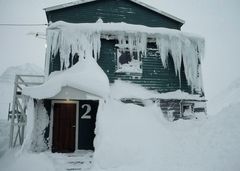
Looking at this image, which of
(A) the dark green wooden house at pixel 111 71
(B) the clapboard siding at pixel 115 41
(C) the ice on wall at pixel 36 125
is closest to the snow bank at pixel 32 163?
(C) the ice on wall at pixel 36 125

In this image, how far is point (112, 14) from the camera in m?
13.4

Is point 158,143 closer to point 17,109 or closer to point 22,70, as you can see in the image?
point 17,109

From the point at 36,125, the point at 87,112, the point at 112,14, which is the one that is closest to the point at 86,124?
the point at 87,112

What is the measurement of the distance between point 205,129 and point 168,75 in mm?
4415

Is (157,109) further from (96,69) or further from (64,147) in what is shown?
(64,147)

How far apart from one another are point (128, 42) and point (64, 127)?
19.1 ft

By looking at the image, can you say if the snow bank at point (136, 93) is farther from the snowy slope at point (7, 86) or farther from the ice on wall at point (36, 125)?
the snowy slope at point (7, 86)

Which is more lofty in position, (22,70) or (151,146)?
(22,70)

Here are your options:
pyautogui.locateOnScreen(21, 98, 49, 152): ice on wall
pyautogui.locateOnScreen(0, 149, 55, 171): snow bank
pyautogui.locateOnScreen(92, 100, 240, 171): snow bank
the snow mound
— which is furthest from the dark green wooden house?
the snow mound

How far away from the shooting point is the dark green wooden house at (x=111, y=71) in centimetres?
1106

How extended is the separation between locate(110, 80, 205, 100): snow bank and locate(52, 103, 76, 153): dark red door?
2.37 m

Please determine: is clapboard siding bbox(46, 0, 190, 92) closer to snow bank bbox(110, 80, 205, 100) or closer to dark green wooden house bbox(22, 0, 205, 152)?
dark green wooden house bbox(22, 0, 205, 152)

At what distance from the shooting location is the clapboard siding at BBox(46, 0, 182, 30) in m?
12.9

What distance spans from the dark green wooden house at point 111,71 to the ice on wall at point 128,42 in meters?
0.23
